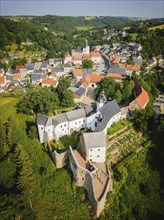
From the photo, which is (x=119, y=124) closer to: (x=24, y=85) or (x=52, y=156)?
(x=52, y=156)

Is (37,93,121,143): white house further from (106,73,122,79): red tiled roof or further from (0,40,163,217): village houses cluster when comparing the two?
(106,73,122,79): red tiled roof

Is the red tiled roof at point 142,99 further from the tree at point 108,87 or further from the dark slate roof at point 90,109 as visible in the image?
the dark slate roof at point 90,109

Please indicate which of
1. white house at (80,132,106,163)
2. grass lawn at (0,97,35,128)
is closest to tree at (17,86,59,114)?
grass lawn at (0,97,35,128)

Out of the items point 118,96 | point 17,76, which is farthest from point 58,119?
point 17,76

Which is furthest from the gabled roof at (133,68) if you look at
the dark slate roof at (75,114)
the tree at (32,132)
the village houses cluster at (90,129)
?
the tree at (32,132)

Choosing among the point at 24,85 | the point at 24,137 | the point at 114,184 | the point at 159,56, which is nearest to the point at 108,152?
the point at 114,184
